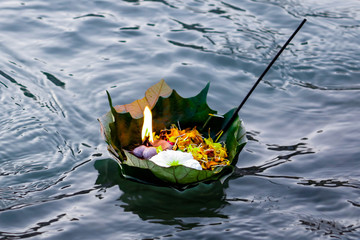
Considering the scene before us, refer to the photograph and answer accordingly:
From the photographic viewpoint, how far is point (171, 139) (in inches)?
109

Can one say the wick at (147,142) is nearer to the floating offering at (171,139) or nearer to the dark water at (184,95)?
the floating offering at (171,139)

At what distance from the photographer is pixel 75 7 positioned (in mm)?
5195

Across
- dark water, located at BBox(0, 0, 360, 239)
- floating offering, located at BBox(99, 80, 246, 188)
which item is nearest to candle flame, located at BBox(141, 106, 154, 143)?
floating offering, located at BBox(99, 80, 246, 188)

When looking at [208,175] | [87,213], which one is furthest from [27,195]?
[208,175]

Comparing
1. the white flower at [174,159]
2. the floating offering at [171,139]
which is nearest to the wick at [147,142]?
the floating offering at [171,139]

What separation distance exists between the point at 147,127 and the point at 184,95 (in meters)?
1.21

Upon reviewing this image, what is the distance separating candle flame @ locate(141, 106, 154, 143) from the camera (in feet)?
8.84

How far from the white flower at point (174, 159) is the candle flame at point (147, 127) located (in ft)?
0.64

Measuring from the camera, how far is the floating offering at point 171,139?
2502mm

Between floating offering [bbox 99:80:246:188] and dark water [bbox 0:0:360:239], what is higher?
floating offering [bbox 99:80:246:188]

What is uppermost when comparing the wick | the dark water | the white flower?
the white flower

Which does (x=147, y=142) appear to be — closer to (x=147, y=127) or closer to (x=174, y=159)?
(x=147, y=127)

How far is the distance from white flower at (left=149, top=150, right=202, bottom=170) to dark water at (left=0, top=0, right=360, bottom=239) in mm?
284

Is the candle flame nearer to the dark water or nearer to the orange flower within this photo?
the orange flower
